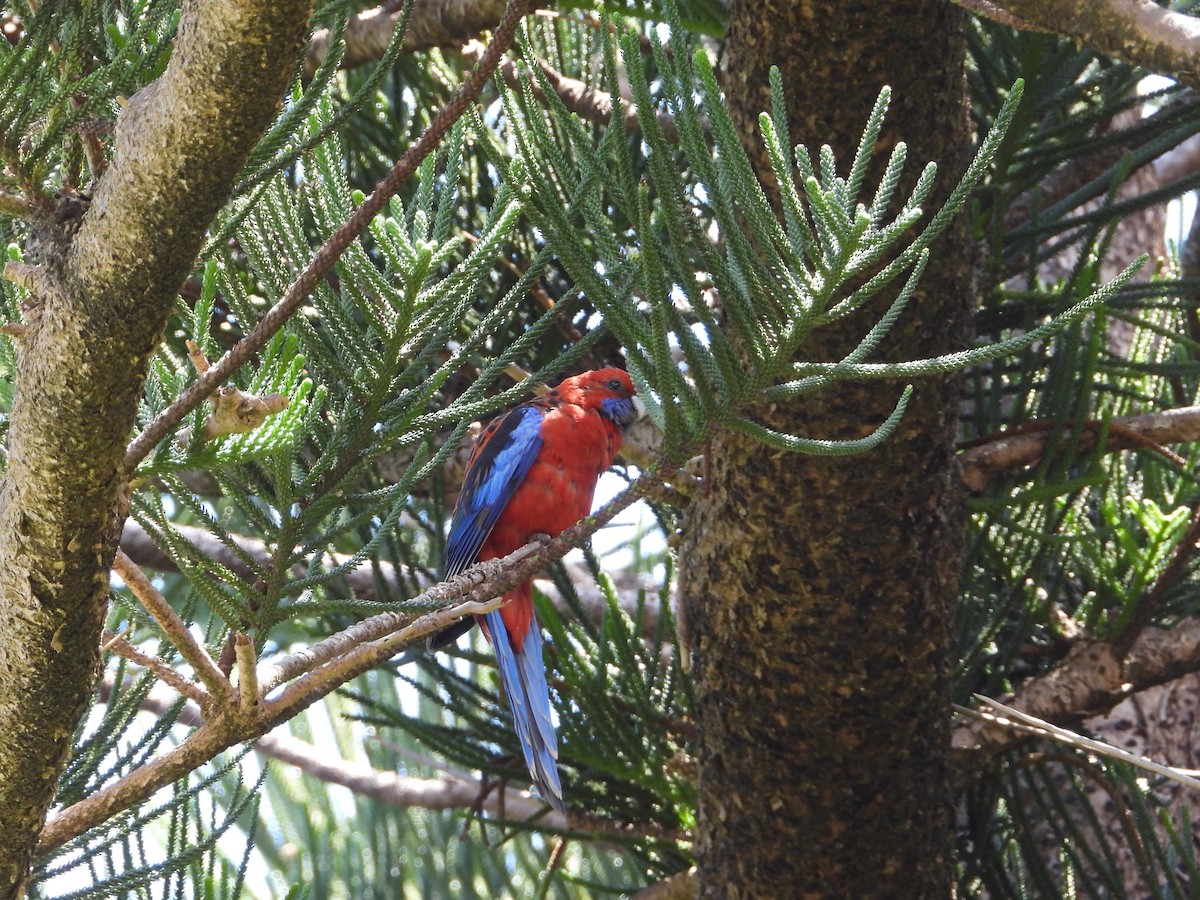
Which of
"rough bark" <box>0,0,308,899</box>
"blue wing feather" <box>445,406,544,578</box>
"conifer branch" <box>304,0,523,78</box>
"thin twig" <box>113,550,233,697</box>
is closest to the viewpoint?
"rough bark" <box>0,0,308,899</box>

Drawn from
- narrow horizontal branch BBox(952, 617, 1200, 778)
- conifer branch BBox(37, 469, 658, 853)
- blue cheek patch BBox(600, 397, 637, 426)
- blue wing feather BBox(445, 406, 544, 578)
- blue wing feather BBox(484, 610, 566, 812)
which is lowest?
narrow horizontal branch BBox(952, 617, 1200, 778)

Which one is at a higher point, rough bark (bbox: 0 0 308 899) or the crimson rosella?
the crimson rosella

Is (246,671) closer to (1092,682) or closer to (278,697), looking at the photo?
(278,697)

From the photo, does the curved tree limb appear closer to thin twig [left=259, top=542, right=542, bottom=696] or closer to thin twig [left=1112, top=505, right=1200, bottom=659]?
thin twig [left=259, top=542, right=542, bottom=696]

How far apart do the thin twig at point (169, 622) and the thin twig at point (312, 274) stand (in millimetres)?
133

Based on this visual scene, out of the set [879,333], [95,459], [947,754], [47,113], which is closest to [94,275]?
[95,459]

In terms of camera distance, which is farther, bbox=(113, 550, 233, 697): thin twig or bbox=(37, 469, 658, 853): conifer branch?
bbox=(37, 469, 658, 853): conifer branch

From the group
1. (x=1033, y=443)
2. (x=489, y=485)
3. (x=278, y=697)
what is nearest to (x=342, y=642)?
A: (x=278, y=697)

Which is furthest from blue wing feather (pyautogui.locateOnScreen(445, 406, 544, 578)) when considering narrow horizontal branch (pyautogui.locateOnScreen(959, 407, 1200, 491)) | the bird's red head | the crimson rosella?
narrow horizontal branch (pyautogui.locateOnScreen(959, 407, 1200, 491))

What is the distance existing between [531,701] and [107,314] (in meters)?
1.85

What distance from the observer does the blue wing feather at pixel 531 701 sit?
2777 mm

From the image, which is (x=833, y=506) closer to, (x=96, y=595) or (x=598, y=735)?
(x=598, y=735)

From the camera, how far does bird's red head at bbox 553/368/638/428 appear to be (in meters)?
3.41

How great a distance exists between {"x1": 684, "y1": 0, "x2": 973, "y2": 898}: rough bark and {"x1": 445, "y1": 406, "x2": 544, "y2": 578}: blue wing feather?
89cm
